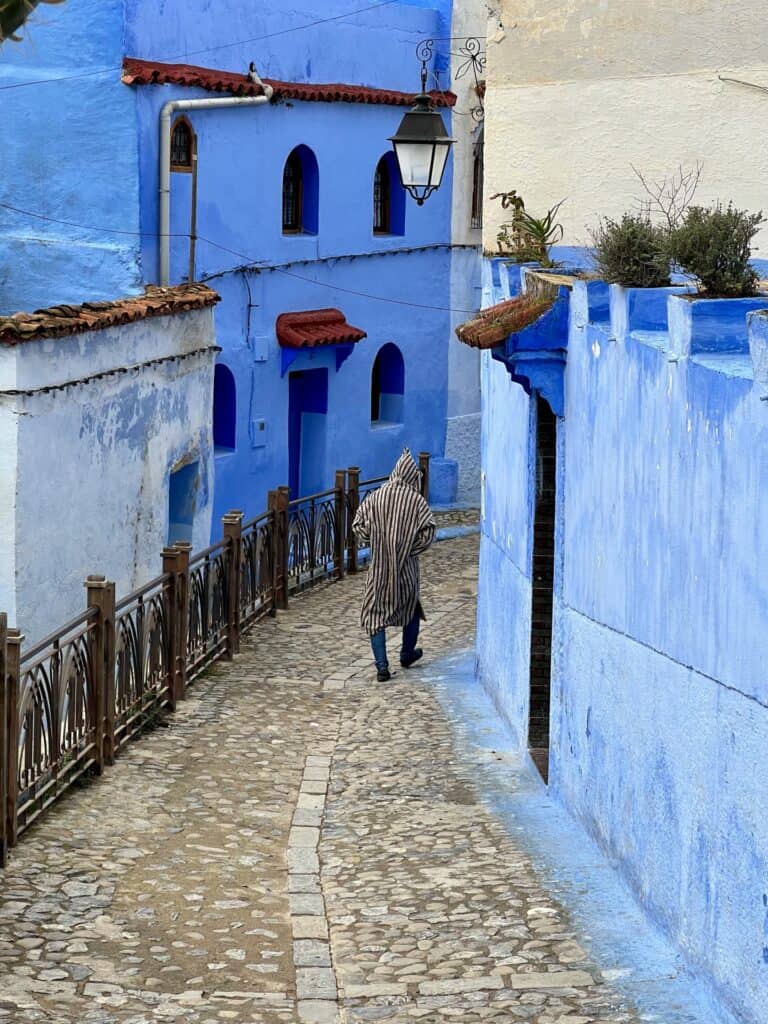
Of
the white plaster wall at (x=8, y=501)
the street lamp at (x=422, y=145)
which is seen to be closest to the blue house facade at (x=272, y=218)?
the street lamp at (x=422, y=145)

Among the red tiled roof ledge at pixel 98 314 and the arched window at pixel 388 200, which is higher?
the arched window at pixel 388 200

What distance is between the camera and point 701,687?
612 cm

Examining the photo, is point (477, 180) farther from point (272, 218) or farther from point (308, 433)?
point (272, 218)

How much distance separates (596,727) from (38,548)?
5.16 meters

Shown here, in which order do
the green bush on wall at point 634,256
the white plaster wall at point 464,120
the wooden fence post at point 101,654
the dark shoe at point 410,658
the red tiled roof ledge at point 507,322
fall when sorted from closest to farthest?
the green bush on wall at point 634,256
the red tiled roof ledge at point 507,322
the wooden fence post at point 101,654
the dark shoe at point 410,658
the white plaster wall at point 464,120

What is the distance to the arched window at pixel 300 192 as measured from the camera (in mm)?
19750

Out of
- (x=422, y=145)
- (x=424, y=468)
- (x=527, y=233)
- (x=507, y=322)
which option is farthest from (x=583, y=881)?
(x=424, y=468)

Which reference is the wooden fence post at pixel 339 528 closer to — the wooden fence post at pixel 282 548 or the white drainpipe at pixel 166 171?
the wooden fence post at pixel 282 548

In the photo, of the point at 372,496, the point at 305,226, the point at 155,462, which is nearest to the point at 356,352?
the point at 305,226

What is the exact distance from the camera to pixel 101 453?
13.0 metres

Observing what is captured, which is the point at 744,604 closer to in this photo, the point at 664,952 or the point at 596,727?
the point at 664,952

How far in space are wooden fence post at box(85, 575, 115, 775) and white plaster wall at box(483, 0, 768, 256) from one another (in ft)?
12.3

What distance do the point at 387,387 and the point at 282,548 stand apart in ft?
25.4

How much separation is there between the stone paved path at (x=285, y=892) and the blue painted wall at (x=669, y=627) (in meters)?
0.48
